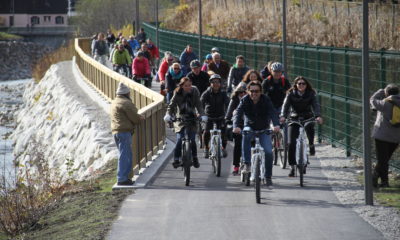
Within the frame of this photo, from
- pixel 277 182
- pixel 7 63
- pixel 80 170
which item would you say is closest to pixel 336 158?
pixel 277 182

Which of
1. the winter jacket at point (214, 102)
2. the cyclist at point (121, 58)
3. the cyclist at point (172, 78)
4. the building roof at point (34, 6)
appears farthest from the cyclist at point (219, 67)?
the building roof at point (34, 6)

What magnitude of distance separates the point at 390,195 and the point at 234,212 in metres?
2.70

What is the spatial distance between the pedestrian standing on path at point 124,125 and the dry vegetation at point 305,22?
47.7 ft

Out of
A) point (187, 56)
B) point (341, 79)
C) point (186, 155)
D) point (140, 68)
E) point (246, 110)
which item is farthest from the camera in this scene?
point (140, 68)

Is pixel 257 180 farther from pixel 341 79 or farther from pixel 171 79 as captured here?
pixel 171 79

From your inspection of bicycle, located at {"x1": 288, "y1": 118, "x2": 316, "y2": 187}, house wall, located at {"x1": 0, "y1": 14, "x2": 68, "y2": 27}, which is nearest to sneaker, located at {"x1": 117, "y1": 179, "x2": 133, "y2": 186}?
bicycle, located at {"x1": 288, "y1": 118, "x2": 316, "y2": 187}

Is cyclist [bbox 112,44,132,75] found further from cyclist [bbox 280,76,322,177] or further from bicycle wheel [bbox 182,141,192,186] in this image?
cyclist [bbox 280,76,322,177]

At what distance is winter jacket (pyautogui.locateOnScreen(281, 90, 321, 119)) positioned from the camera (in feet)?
50.8

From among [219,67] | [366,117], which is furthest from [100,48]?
[366,117]

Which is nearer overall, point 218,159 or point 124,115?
point 124,115

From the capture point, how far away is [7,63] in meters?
125

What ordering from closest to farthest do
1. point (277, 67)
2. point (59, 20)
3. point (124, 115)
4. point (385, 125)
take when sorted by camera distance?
point (385, 125), point (124, 115), point (277, 67), point (59, 20)

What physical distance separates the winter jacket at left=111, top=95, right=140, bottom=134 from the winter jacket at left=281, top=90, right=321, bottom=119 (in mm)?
2417

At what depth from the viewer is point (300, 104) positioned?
51.0 ft
